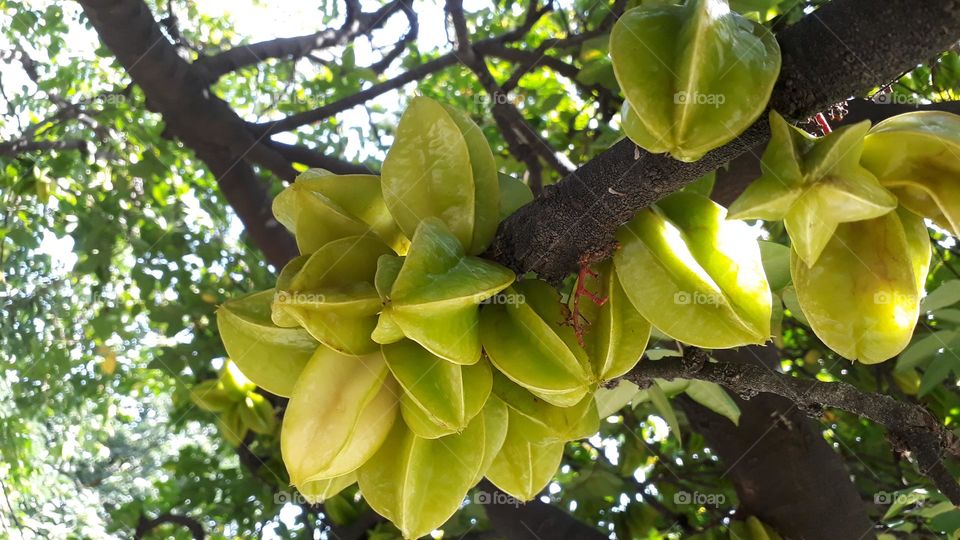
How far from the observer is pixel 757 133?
1044mm

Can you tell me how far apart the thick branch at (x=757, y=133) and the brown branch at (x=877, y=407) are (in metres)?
0.39

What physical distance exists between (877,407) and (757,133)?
1.98 feet

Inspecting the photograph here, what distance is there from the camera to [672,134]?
Result: 984 mm

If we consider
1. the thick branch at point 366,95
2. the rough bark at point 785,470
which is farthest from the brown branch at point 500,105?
the rough bark at point 785,470

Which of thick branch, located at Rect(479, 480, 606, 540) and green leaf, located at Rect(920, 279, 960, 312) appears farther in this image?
thick branch, located at Rect(479, 480, 606, 540)

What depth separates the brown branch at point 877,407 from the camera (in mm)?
1313

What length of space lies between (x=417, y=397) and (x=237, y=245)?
148 inches

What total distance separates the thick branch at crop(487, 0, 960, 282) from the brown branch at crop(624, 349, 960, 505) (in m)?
0.39

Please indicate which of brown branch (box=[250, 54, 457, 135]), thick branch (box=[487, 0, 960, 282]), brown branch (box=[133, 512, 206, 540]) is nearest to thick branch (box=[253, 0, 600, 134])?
brown branch (box=[250, 54, 457, 135])

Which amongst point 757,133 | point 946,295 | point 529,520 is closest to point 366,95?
point 529,520

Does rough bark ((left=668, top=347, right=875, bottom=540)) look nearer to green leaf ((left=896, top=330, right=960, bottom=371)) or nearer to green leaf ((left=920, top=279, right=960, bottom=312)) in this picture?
green leaf ((left=896, top=330, right=960, bottom=371))

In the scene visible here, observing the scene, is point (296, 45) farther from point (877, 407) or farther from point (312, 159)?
point (877, 407)

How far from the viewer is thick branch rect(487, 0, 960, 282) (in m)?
0.87

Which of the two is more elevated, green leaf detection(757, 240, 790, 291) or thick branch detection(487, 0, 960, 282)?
thick branch detection(487, 0, 960, 282)
